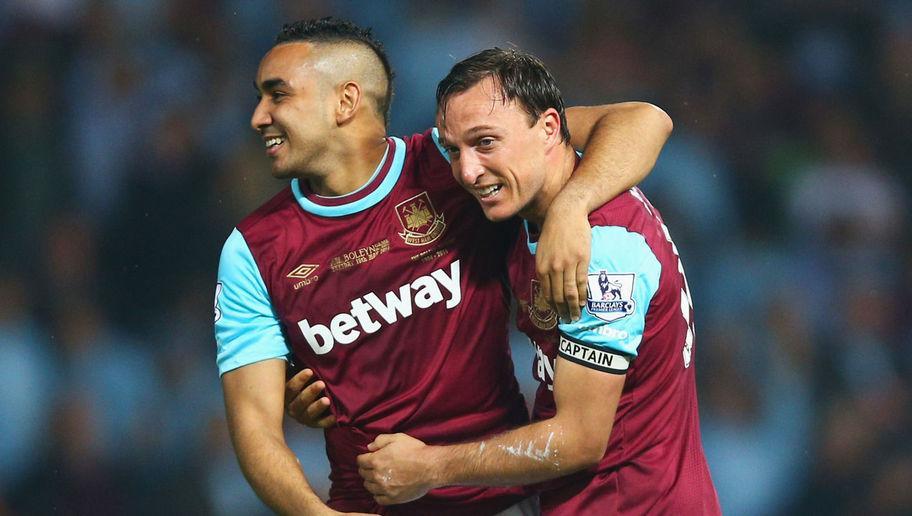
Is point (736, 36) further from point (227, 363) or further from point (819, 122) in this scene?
point (227, 363)

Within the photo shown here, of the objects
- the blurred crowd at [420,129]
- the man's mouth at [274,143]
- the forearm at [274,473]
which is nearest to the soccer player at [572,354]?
the forearm at [274,473]

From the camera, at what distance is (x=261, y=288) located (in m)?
3.07

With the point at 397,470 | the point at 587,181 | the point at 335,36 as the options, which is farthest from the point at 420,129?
the point at 397,470

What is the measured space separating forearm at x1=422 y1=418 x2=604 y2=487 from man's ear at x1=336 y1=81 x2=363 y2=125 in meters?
0.94

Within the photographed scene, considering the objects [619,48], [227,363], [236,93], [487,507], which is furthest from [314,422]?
[619,48]

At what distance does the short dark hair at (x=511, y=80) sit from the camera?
2.77 m

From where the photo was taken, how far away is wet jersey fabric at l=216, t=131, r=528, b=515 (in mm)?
3049

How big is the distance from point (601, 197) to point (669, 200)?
249 cm

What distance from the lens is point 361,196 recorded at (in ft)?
10.2

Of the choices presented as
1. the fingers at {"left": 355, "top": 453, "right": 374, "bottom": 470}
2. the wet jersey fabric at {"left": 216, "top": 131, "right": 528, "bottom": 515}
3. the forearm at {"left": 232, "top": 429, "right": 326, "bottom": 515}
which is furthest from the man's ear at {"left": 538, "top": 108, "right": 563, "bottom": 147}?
the forearm at {"left": 232, "top": 429, "right": 326, "bottom": 515}

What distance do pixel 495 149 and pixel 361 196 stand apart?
0.50 metres

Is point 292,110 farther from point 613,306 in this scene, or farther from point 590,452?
point 590,452

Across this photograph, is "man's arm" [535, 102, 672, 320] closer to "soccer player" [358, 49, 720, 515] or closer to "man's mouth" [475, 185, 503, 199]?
"soccer player" [358, 49, 720, 515]

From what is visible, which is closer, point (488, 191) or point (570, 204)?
point (570, 204)
